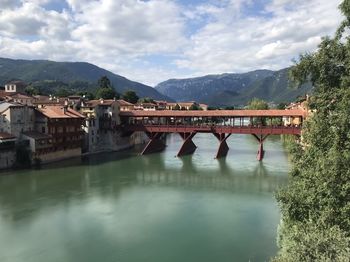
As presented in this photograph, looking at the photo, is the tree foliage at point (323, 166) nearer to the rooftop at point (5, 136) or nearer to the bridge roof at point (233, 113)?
the rooftop at point (5, 136)

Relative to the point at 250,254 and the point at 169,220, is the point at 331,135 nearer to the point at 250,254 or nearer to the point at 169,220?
the point at 250,254

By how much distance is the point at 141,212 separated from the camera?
31.3 meters

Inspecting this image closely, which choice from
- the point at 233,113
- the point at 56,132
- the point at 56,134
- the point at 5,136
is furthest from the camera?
the point at 233,113

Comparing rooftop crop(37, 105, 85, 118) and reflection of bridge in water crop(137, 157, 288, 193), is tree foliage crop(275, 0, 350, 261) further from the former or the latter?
rooftop crop(37, 105, 85, 118)

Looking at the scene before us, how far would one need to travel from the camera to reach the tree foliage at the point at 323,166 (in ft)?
46.9

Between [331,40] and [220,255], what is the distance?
40.4 feet

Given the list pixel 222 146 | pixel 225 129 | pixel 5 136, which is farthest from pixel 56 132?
pixel 225 129

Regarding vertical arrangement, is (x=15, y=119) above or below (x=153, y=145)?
above

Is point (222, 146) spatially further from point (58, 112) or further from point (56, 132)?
point (58, 112)

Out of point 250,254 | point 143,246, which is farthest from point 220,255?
point 143,246

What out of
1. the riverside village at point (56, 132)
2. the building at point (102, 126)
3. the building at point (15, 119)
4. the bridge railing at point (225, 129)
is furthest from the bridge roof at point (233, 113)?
the building at point (15, 119)

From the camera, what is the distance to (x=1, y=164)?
Result: 49656mm

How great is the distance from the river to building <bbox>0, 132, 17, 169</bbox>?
2.95 m

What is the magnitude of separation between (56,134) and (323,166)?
4853 cm
